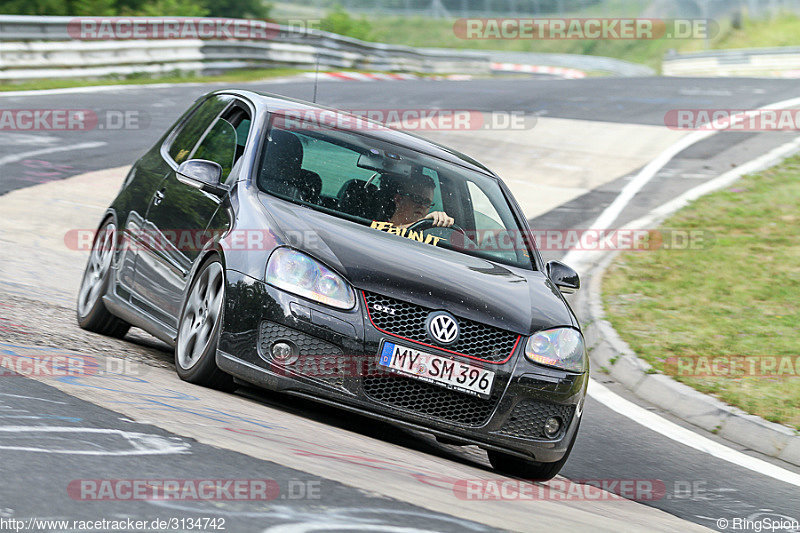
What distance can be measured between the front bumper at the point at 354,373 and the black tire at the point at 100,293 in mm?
2090

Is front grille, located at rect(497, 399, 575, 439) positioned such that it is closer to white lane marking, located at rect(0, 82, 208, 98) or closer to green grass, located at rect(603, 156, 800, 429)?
green grass, located at rect(603, 156, 800, 429)

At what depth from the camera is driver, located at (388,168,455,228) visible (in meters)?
6.39

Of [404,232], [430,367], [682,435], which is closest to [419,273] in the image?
[430,367]

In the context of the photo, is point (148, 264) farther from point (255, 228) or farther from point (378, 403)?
point (378, 403)

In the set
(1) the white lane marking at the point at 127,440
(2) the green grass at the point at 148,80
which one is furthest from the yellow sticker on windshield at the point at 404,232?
(2) the green grass at the point at 148,80

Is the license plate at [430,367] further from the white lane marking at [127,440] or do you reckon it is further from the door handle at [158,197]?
the door handle at [158,197]

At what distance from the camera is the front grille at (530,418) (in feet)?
18.1

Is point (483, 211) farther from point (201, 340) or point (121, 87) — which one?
point (121, 87)

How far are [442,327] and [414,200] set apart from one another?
131cm

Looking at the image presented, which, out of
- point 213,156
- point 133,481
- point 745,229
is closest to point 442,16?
point 745,229

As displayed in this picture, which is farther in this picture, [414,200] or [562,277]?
[562,277]

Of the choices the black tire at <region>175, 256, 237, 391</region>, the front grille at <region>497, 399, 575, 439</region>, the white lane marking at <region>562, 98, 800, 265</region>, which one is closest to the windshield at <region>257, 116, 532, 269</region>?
the black tire at <region>175, 256, 237, 391</region>

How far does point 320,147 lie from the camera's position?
6520mm

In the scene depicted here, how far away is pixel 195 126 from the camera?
24.3ft
